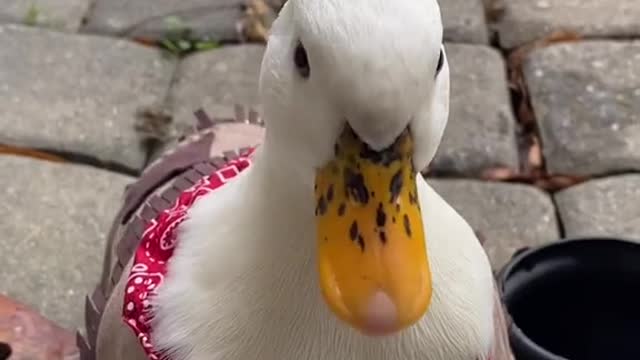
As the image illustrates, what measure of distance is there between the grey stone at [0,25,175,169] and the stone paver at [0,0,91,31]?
3 centimetres

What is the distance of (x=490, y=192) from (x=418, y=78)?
3.18ft

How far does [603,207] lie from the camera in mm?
1826

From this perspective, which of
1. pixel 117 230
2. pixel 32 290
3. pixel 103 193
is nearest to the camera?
pixel 117 230

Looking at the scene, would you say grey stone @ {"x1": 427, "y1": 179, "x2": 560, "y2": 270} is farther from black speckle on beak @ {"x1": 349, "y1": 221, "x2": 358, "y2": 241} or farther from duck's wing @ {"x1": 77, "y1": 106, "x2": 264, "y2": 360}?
black speckle on beak @ {"x1": 349, "y1": 221, "x2": 358, "y2": 241}

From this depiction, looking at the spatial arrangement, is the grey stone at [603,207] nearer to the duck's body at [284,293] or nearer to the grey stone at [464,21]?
the grey stone at [464,21]

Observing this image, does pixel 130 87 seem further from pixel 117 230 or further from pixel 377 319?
pixel 377 319

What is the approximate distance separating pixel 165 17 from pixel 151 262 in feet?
3.23

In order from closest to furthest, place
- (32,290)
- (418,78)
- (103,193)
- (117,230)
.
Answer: (418,78) < (117,230) < (32,290) < (103,193)

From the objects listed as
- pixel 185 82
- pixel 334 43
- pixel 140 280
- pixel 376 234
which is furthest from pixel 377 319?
pixel 185 82

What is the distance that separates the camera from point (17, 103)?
196 cm

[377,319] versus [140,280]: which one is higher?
[377,319]

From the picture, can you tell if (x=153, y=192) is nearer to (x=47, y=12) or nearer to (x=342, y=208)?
(x=342, y=208)

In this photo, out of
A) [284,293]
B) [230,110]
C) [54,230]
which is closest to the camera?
[284,293]

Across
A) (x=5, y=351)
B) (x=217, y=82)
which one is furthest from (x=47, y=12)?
(x=5, y=351)
